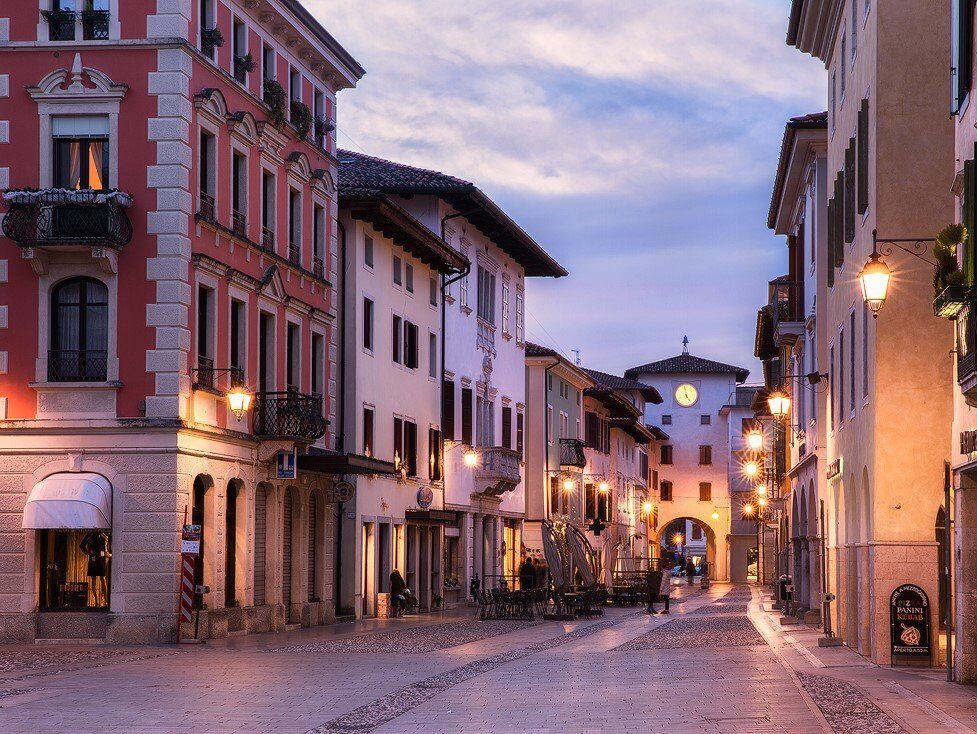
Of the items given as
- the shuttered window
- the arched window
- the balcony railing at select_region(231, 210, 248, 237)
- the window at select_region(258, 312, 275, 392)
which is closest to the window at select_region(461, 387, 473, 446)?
the window at select_region(258, 312, 275, 392)

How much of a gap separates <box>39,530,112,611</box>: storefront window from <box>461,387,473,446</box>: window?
23.9 metres

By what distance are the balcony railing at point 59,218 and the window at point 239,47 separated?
5375 millimetres

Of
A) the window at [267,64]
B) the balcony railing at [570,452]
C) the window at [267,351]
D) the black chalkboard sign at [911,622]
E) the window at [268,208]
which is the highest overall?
the window at [267,64]

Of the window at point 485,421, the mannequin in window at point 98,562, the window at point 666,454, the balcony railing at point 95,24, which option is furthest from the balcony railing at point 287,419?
the window at point 666,454

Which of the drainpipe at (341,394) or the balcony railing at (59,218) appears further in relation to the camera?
the drainpipe at (341,394)

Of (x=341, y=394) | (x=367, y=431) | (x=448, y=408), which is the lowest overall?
(x=367, y=431)

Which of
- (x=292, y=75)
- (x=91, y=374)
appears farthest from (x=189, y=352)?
(x=292, y=75)

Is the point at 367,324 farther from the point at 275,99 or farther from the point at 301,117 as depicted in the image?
the point at 275,99

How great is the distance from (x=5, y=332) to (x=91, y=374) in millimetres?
1764

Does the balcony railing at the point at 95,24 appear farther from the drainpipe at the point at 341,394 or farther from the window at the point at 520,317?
the window at the point at 520,317

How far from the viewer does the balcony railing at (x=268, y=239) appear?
119 feet

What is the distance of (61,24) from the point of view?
3186 centimetres

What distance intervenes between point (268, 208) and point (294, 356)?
146 inches

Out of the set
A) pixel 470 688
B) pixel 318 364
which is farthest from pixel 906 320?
pixel 318 364
